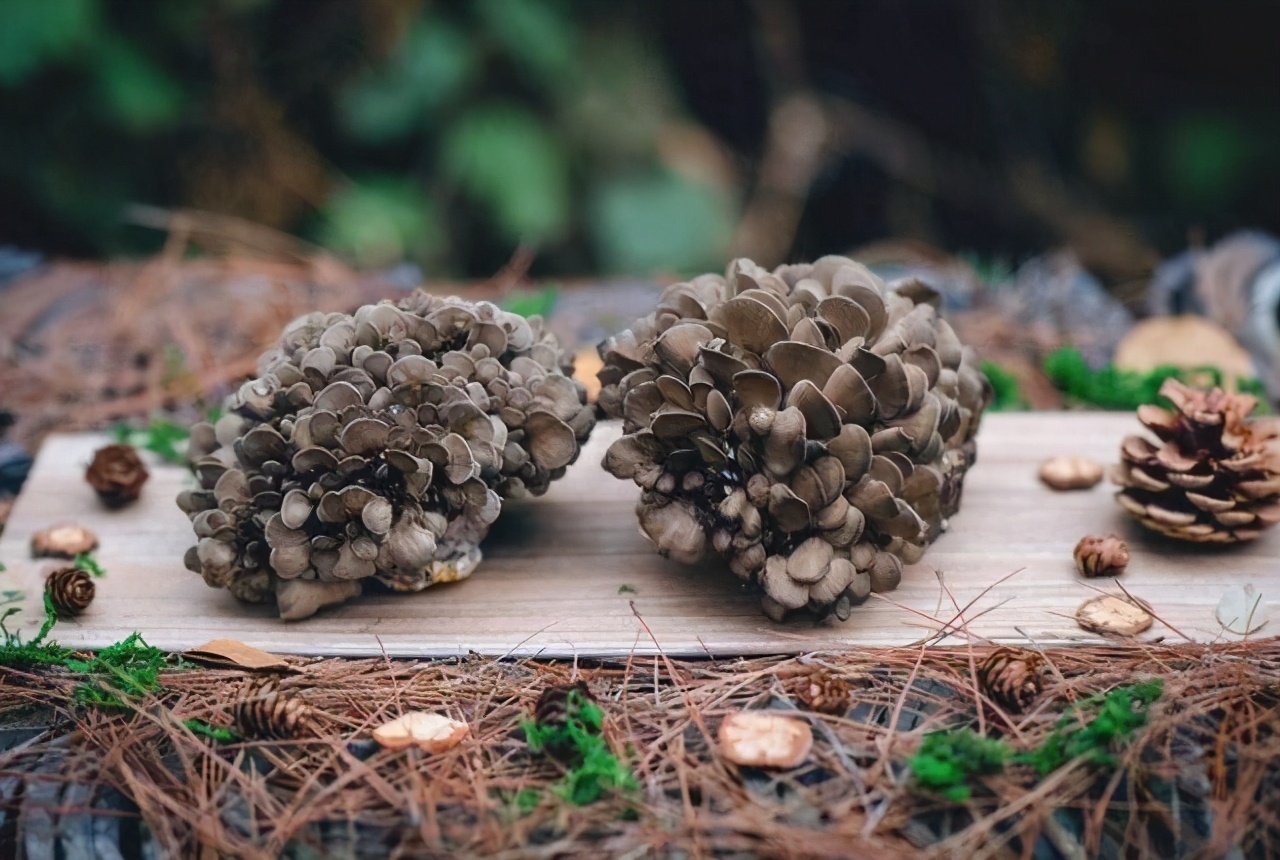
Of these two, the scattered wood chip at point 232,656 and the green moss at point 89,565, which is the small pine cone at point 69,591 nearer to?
the green moss at point 89,565

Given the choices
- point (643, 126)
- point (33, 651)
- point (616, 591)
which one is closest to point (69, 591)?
point (33, 651)

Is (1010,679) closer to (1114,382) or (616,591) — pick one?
(616,591)

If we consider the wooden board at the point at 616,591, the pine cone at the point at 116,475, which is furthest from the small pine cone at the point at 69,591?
the pine cone at the point at 116,475

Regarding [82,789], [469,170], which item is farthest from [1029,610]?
[469,170]

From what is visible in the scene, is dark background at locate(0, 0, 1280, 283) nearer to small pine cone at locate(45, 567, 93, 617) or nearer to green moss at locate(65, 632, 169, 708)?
small pine cone at locate(45, 567, 93, 617)

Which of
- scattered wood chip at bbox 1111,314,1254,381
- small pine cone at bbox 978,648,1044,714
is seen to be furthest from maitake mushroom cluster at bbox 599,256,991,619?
scattered wood chip at bbox 1111,314,1254,381

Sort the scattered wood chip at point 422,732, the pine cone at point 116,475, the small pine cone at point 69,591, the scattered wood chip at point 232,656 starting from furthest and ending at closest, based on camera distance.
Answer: the pine cone at point 116,475 → the small pine cone at point 69,591 → the scattered wood chip at point 232,656 → the scattered wood chip at point 422,732
